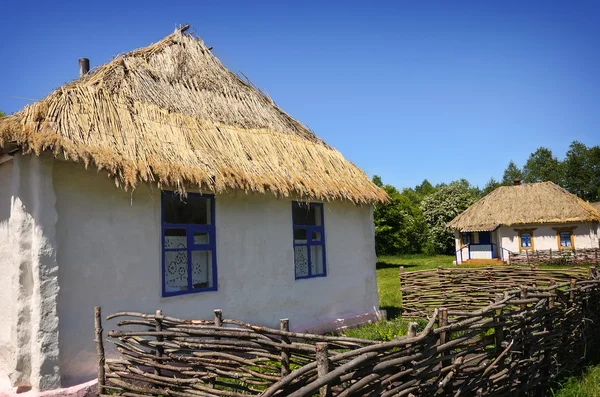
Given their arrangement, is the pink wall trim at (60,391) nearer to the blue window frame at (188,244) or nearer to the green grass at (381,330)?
the blue window frame at (188,244)

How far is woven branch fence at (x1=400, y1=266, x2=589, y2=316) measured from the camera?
32.0 ft

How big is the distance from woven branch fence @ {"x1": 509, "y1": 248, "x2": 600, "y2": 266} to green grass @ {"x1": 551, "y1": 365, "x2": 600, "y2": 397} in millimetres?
20280

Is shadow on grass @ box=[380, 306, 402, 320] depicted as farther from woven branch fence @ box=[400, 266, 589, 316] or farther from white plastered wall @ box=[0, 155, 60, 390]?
white plastered wall @ box=[0, 155, 60, 390]

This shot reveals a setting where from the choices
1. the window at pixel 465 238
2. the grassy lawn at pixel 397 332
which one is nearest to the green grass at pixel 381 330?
the grassy lawn at pixel 397 332

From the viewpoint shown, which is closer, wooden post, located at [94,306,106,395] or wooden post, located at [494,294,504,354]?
wooden post, located at [494,294,504,354]

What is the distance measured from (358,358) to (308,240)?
18.3 ft

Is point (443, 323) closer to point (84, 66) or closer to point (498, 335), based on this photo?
point (498, 335)

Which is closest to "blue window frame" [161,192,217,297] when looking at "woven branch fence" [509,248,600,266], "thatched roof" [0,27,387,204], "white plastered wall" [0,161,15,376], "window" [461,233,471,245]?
"thatched roof" [0,27,387,204]

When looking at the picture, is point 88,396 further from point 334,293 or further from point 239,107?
point 239,107

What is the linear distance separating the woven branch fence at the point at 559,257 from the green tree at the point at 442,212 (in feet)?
33.3

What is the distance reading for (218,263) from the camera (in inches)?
283

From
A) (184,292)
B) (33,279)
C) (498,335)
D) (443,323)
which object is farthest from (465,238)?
(33,279)

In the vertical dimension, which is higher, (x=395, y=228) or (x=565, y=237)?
(x=395, y=228)

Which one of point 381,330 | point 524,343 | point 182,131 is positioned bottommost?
point 381,330
